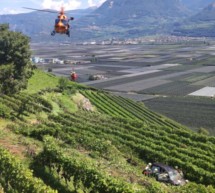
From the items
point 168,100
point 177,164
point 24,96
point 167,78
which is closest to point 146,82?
point 167,78

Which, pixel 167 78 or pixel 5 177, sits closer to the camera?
pixel 5 177

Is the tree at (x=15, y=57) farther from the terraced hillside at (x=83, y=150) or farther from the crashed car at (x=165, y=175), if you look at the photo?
the crashed car at (x=165, y=175)

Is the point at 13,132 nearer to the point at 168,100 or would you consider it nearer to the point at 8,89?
the point at 8,89

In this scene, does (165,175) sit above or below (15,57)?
below

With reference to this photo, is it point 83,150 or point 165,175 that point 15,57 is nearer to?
point 83,150

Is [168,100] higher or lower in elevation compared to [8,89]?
lower

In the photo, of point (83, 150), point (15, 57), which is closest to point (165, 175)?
point (83, 150)

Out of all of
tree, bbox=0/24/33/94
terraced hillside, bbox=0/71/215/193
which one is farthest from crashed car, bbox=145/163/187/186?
tree, bbox=0/24/33/94
